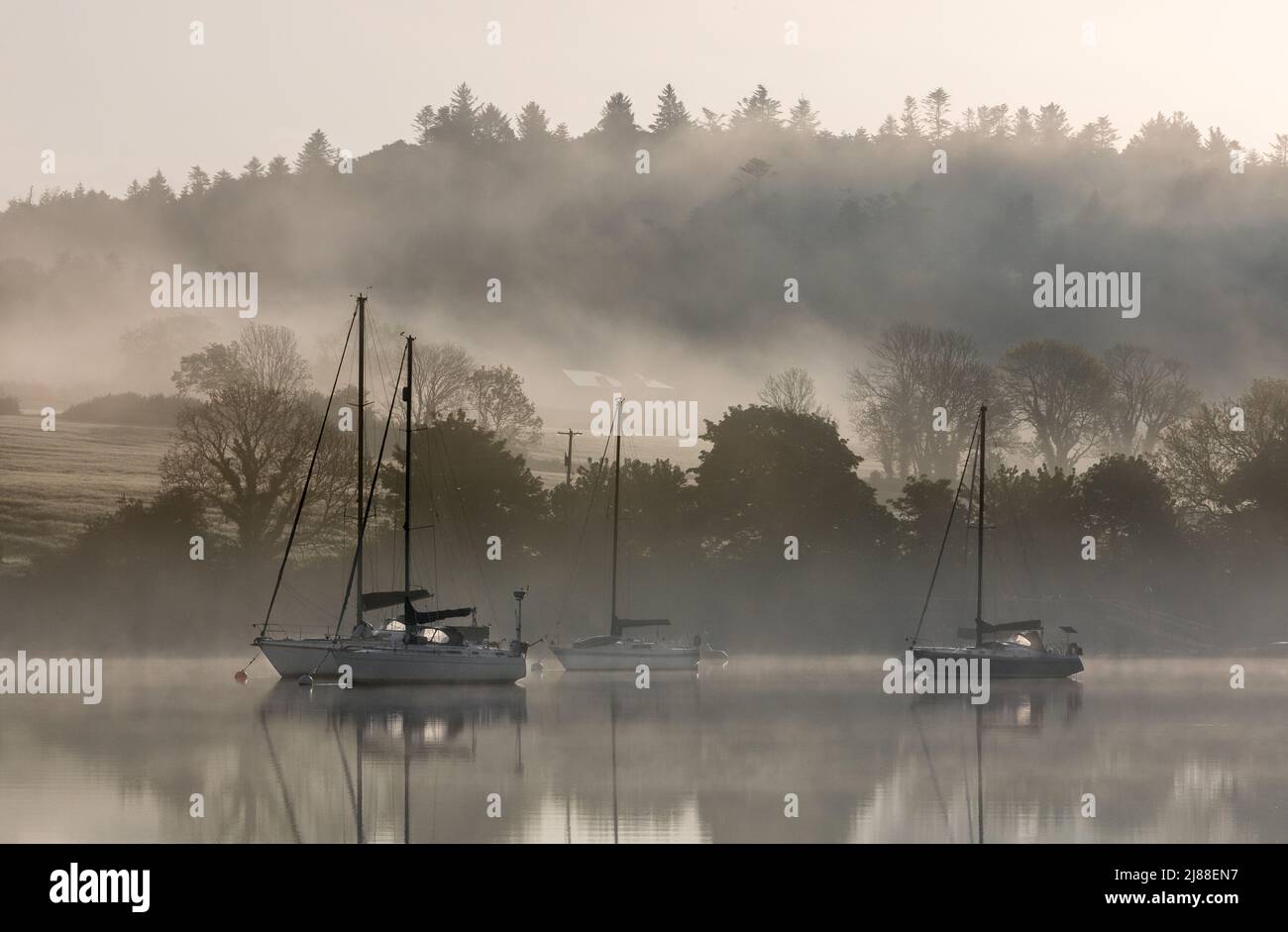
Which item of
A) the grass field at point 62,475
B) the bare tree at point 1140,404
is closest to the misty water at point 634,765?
the grass field at point 62,475

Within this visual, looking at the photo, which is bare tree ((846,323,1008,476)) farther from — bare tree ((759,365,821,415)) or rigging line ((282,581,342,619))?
rigging line ((282,581,342,619))

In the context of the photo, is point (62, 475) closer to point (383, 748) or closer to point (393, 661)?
point (393, 661)

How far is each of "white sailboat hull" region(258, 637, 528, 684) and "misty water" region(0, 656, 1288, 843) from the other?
93 centimetres

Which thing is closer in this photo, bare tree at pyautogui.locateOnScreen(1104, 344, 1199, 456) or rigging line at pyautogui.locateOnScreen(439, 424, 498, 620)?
rigging line at pyautogui.locateOnScreen(439, 424, 498, 620)

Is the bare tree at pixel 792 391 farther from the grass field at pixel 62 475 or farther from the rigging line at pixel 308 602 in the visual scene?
the rigging line at pixel 308 602

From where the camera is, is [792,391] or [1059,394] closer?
[1059,394]

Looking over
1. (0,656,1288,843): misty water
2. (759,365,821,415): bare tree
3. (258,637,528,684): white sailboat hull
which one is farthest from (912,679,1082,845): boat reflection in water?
(759,365,821,415): bare tree

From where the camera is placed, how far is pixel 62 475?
151 meters

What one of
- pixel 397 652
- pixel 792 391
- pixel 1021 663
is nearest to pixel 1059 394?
pixel 792 391

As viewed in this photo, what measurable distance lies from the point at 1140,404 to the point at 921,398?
68.0 feet

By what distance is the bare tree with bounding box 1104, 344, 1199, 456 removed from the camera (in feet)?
566

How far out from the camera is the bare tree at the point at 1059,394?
170250mm

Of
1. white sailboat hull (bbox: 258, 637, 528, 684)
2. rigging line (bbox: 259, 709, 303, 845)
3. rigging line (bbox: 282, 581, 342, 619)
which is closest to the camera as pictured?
rigging line (bbox: 259, 709, 303, 845)

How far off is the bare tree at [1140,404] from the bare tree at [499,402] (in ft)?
180
